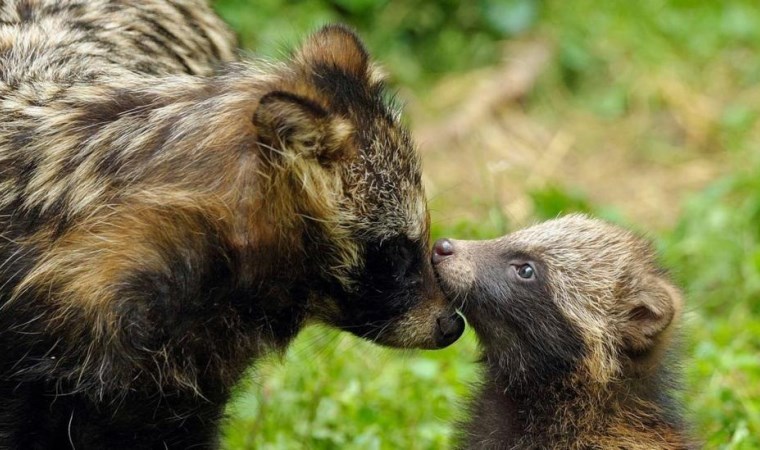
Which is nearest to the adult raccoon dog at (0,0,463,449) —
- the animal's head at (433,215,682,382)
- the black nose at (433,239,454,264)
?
the black nose at (433,239,454,264)

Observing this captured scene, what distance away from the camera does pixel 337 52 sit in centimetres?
485

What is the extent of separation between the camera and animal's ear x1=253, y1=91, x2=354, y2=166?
4258 mm

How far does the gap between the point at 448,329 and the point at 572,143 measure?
5.38 metres

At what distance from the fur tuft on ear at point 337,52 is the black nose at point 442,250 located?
0.87 metres

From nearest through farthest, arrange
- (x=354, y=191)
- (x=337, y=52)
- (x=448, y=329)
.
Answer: (x=354, y=191)
(x=337, y=52)
(x=448, y=329)

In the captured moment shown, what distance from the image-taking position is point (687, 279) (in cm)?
790

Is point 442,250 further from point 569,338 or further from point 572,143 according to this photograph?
point 572,143

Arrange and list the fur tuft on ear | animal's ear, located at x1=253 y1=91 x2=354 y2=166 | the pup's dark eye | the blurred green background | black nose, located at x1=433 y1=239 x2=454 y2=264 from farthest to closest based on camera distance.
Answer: the blurred green background < the pup's dark eye < black nose, located at x1=433 y1=239 x2=454 y2=264 < the fur tuft on ear < animal's ear, located at x1=253 y1=91 x2=354 y2=166

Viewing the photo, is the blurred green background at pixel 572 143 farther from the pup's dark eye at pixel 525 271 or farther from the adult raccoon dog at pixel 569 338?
the pup's dark eye at pixel 525 271

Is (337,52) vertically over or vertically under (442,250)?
over

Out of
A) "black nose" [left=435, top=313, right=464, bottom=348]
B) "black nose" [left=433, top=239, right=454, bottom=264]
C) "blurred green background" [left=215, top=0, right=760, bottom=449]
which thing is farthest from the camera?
"blurred green background" [left=215, top=0, right=760, bottom=449]

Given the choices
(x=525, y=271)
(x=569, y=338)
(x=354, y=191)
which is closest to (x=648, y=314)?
(x=569, y=338)

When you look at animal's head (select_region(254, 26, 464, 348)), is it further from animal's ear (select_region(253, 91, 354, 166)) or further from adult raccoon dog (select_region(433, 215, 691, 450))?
adult raccoon dog (select_region(433, 215, 691, 450))

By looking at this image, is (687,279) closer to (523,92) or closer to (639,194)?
(639,194)
